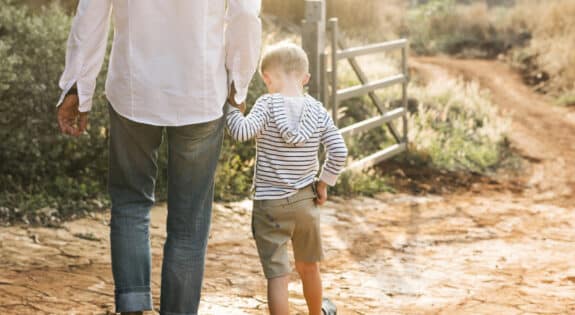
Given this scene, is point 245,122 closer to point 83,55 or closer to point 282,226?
point 282,226

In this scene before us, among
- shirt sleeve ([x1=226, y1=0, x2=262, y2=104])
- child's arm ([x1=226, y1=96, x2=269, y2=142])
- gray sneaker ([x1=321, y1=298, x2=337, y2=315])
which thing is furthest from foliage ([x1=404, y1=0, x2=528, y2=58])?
shirt sleeve ([x1=226, y1=0, x2=262, y2=104])

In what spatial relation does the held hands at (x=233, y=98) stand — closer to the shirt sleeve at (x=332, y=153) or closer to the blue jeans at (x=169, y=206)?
the blue jeans at (x=169, y=206)

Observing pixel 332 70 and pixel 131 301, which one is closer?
pixel 131 301

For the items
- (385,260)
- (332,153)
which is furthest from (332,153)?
(385,260)

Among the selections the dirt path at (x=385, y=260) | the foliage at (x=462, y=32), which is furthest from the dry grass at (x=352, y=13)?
the dirt path at (x=385, y=260)

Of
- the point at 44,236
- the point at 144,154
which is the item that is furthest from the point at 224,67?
the point at 44,236

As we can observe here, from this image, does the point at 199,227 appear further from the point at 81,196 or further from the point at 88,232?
the point at 81,196

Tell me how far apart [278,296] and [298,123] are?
2.26 ft

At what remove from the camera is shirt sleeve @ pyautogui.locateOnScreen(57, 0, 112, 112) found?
10.5ft

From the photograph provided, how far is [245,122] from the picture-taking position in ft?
11.5

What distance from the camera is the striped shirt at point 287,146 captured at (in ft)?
11.8

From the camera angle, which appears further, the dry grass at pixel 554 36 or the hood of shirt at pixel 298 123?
the dry grass at pixel 554 36

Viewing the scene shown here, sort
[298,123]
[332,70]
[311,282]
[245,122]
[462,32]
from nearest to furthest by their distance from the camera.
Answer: [245,122]
[298,123]
[311,282]
[332,70]
[462,32]

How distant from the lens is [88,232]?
18.7 ft
